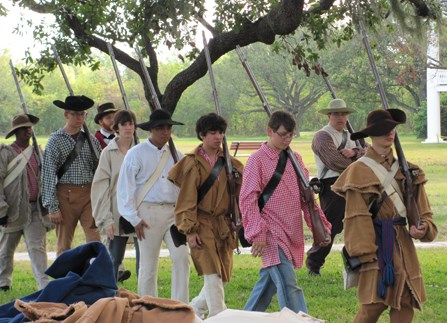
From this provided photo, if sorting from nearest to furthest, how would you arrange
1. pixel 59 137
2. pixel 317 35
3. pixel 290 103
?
pixel 59 137 → pixel 317 35 → pixel 290 103

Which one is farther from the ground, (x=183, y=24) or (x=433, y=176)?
(x=183, y=24)

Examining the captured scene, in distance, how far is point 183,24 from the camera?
11688 millimetres

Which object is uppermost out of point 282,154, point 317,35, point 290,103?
point 317,35

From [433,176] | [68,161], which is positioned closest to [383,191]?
[68,161]

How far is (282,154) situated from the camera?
825cm

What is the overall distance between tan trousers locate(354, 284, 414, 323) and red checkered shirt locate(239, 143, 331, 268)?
71 cm

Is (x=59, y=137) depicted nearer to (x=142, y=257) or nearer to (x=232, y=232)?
(x=142, y=257)

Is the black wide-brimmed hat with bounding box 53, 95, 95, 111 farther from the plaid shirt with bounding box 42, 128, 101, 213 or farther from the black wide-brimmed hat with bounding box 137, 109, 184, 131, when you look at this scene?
the black wide-brimmed hat with bounding box 137, 109, 184, 131

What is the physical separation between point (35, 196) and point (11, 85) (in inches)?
2314

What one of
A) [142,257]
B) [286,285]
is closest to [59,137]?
[142,257]

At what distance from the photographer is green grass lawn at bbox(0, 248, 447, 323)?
981 centimetres

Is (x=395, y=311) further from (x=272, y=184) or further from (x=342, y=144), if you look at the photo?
(x=342, y=144)

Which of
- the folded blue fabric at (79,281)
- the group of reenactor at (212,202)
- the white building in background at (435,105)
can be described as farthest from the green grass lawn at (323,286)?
the white building in background at (435,105)

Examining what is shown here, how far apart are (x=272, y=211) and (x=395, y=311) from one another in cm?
121
